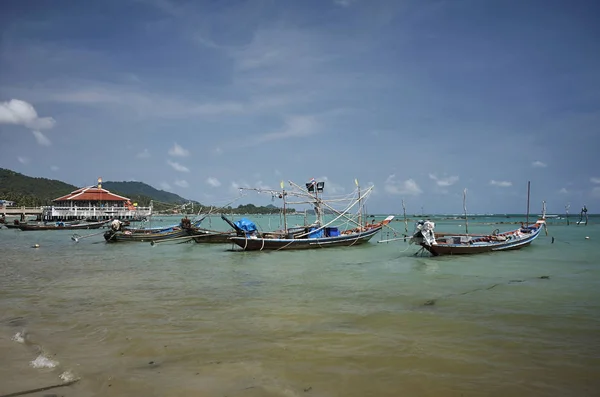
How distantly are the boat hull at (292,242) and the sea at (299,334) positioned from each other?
845 cm

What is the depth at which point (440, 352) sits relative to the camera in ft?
22.2

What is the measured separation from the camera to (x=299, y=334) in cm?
776

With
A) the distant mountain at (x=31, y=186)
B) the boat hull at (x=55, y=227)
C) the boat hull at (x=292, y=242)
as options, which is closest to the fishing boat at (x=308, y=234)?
the boat hull at (x=292, y=242)

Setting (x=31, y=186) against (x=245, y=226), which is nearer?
(x=245, y=226)

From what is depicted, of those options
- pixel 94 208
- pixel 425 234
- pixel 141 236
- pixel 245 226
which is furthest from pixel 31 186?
pixel 425 234

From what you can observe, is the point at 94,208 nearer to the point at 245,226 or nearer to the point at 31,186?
the point at 245,226

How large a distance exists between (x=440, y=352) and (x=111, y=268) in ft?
49.8

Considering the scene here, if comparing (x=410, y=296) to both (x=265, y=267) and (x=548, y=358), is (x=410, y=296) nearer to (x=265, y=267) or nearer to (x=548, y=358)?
(x=548, y=358)

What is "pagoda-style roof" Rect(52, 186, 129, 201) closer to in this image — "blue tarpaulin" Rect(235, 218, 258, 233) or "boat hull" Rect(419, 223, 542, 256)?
"blue tarpaulin" Rect(235, 218, 258, 233)

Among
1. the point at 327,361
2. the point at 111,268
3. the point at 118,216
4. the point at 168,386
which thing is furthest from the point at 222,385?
the point at 118,216

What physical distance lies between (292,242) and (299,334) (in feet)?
57.6

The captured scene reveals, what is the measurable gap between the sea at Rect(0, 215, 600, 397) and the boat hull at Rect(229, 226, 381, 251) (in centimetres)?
845

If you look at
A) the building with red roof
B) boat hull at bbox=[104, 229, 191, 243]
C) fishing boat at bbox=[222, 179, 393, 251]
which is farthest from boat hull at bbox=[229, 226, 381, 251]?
the building with red roof

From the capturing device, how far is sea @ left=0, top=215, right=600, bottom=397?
5.51 meters
